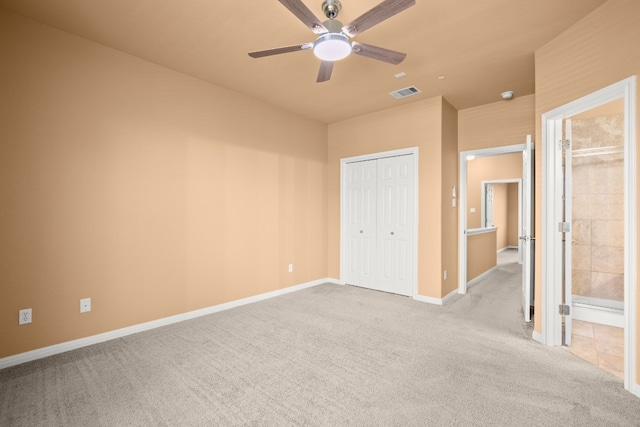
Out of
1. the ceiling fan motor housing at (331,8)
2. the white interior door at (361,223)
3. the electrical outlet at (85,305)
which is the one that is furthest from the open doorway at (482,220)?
the electrical outlet at (85,305)

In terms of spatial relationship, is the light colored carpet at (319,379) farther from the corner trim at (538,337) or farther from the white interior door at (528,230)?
the white interior door at (528,230)

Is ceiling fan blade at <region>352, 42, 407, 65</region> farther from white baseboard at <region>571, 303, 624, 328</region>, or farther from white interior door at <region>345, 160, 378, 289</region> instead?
white baseboard at <region>571, 303, 624, 328</region>

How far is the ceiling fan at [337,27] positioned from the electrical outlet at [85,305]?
2.71 m

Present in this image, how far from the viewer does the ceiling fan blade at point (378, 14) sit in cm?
188

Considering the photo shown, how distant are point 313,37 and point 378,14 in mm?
1004

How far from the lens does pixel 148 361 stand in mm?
2570

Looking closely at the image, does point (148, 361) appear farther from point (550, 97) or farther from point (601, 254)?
point (601, 254)

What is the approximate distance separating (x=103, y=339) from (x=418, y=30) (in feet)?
13.5

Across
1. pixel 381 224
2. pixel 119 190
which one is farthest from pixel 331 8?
pixel 381 224

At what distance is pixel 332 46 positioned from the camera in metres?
2.28

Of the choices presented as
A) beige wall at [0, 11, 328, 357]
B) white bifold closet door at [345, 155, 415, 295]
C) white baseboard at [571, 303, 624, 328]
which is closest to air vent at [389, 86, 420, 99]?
white bifold closet door at [345, 155, 415, 295]

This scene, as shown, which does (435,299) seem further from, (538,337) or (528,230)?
(528,230)

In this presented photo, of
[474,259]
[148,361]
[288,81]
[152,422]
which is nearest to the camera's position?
[152,422]

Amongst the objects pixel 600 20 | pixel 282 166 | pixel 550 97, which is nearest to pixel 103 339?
pixel 282 166
